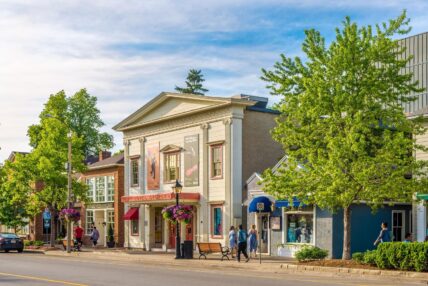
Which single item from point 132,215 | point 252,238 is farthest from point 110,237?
point 252,238

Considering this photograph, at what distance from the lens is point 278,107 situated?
29.4 m

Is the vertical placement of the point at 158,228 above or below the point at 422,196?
below

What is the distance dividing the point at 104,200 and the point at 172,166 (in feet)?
40.6

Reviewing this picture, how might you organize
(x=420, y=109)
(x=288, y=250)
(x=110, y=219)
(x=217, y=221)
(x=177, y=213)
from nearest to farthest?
(x=420, y=109) < (x=288, y=250) < (x=177, y=213) < (x=217, y=221) < (x=110, y=219)

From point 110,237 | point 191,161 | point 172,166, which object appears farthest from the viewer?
point 110,237

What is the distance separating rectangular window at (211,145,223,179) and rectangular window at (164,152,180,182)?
368 centimetres

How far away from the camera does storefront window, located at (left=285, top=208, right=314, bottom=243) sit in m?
34.3

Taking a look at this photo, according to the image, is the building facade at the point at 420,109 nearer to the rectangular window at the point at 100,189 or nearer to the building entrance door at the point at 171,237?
the building entrance door at the point at 171,237

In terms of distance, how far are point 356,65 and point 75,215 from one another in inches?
1002

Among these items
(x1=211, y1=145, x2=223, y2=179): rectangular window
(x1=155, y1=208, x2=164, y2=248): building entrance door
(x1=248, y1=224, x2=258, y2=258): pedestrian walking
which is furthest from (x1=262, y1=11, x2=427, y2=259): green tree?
(x1=155, y1=208, x2=164, y2=248): building entrance door

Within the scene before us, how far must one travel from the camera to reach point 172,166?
44.5 metres

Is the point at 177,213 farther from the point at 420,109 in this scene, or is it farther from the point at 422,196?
the point at 420,109

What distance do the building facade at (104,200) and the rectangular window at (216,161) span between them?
14204 millimetres

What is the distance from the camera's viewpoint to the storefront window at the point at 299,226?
112 ft
